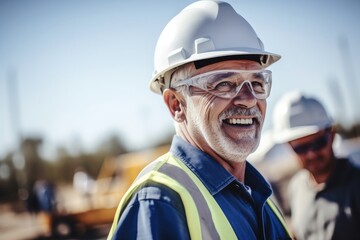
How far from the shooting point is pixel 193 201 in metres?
1.46

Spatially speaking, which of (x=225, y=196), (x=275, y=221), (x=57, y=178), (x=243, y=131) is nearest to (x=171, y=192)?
(x=225, y=196)

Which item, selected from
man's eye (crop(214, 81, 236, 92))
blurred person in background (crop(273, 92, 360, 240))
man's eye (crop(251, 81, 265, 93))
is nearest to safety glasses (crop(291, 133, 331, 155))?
blurred person in background (crop(273, 92, 360, 240))

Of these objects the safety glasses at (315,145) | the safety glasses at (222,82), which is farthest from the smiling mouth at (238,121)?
the safety glasses at (315,145)

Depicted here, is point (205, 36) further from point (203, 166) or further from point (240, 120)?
point (203, 166)

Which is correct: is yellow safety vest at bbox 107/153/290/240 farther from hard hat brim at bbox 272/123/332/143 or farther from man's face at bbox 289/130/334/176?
hard hat brim at bbox 272/123/332/143

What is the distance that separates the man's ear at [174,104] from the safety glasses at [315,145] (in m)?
1.93

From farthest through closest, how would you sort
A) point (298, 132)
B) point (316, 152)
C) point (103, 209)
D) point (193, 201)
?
point (103, 209) → point (298, 132) → point (316, 152) → point (193, 201)

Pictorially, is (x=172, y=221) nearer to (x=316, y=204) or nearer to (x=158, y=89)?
(x=158, y=89)

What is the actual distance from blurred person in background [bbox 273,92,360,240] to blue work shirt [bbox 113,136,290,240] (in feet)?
3.99

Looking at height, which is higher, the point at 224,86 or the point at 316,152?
the point at 224,86

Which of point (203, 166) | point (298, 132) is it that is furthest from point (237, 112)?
point (298, 132)

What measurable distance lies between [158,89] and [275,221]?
104cm

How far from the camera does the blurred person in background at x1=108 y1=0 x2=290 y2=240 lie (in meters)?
1.64

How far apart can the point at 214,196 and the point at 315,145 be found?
214 cm
